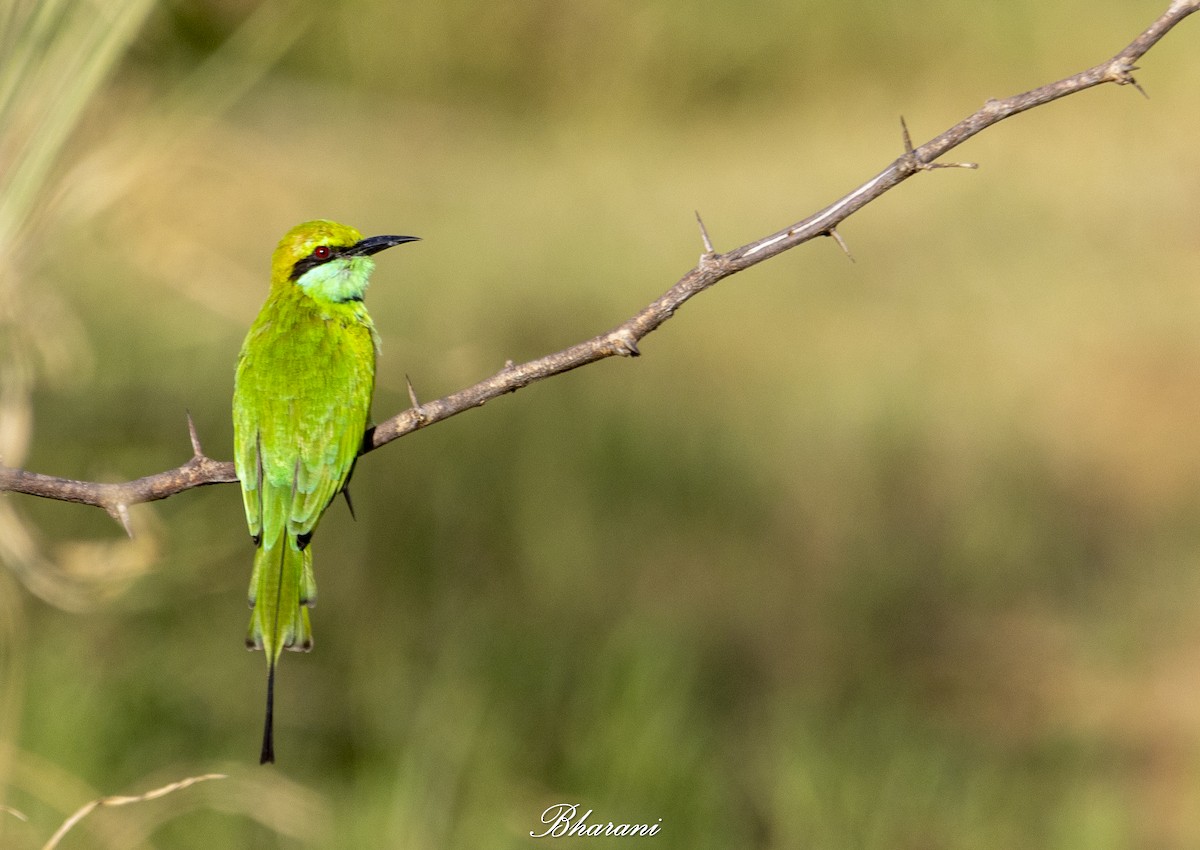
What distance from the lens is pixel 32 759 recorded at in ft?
10.7

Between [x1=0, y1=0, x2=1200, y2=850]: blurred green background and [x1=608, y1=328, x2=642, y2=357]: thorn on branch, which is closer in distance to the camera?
[x1=608, y1=328, x2=642, y2=357]: thorn on branch

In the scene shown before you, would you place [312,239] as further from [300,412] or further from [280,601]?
[280,601]

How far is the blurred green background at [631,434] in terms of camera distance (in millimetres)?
3320

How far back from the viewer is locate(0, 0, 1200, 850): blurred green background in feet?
10.9

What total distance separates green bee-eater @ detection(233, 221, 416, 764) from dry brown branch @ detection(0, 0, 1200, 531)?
347 mm

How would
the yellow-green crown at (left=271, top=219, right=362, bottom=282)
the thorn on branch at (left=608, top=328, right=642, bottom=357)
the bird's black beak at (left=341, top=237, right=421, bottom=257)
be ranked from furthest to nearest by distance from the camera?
the yellow-green crown at (left=271, top=219, right=362, bottom=282) → the bird's black beak at (left=341, top=237, right=421, bottom=257) → the thorn on branch at (left=608, top=328, right=642, bottom=357)

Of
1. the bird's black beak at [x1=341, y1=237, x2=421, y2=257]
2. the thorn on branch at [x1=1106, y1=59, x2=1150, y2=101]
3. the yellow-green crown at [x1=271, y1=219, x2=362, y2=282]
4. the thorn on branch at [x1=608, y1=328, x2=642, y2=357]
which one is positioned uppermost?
the yellow-green crown at [x1=271, y1=219, x2=362, y2=282]

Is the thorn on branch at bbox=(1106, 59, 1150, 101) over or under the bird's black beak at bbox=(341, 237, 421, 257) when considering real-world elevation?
under

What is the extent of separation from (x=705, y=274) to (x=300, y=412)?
2.77 feet

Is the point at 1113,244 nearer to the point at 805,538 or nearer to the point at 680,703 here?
the point at 805,538

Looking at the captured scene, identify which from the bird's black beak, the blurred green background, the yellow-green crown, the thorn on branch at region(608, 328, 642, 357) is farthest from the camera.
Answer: the blurred green background

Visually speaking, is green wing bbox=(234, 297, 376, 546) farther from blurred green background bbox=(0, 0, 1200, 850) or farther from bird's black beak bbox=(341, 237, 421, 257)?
blurred green background bbox=(0, 0, 1200, 850)

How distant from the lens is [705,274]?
1649mm

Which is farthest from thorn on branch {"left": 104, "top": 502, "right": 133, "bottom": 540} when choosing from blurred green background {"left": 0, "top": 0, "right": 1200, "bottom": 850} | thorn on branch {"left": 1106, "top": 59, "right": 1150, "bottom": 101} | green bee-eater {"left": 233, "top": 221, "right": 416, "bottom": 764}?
thorn on branch {"left": 1106, "top": 59, "right": 1150, "bottom": 101}
